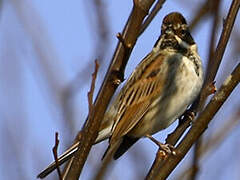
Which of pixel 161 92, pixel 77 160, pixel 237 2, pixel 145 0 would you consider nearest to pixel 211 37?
pixel 237 2

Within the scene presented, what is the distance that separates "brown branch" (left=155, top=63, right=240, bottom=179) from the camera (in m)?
2.27

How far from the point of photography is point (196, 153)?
245 cm

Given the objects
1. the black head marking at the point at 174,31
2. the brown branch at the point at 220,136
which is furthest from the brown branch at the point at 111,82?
the black head marking at the point at 174,31

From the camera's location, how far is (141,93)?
13.4 ft

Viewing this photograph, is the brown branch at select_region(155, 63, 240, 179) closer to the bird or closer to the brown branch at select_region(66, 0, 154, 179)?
the brown branch at select_region(66, 0, 154, 179)

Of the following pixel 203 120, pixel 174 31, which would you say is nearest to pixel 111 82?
pixel 203 120

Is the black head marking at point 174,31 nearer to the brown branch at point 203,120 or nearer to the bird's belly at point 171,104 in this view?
the bird's belly at point 171,104

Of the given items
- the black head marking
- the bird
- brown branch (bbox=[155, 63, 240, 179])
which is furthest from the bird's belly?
brown branch (bbox=[155, 63, 240, 179])

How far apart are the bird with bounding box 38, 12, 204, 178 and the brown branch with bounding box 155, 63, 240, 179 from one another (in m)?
1.42

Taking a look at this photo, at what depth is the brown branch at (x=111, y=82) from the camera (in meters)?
2.02

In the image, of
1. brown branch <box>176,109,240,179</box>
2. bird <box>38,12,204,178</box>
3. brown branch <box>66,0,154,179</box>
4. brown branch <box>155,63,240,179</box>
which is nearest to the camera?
brown branch <box>66,0,154,179</box>

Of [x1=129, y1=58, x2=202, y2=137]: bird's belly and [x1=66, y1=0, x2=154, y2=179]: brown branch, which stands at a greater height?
[x1=66, y1=0, x2=154, y2=179]: brown branch

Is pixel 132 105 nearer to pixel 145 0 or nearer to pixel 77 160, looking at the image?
pixel 77 160

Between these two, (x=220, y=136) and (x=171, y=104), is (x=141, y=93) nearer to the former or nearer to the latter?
(x=171, y=104)
